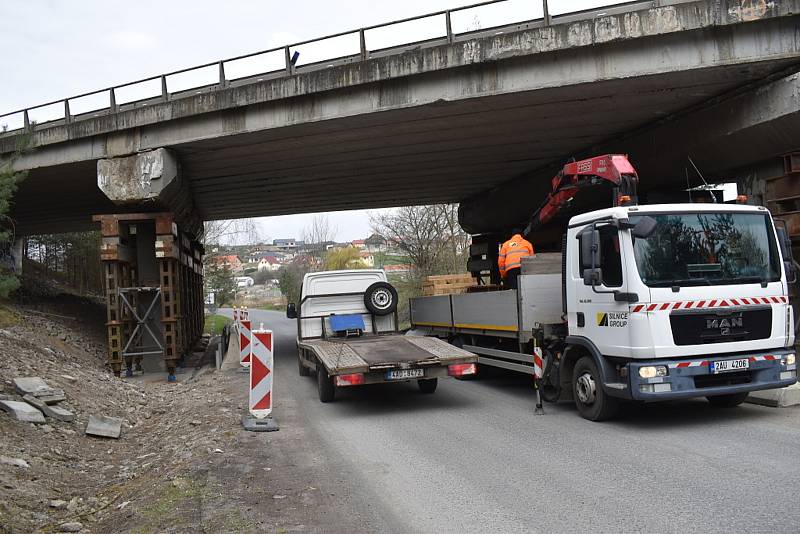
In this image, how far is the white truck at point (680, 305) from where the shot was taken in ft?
23.0

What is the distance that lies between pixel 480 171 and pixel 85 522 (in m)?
15.7

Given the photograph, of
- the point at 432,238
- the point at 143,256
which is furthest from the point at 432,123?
the point at 432,238

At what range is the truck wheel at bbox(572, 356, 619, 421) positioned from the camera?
7586 millimetres

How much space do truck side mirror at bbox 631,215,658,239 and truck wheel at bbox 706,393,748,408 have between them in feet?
8.79

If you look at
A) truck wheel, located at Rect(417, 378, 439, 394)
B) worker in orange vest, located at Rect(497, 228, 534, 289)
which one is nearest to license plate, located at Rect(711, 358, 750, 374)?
worker in orange vest, located at Rect(497, 228, 534, 289)

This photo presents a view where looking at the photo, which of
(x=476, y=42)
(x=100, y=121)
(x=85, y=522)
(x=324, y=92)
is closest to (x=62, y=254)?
(x=100, y=121)

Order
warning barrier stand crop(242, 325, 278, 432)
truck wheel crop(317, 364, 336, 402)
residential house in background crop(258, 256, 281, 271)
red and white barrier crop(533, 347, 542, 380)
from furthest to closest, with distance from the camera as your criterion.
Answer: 1. residential house in background crop(258, 256, 281, 271)
2. truck wheel crop(317, 364, 336, 402)
3. red and white barrier crop(533, 347, 542, 380)
4. warning barrier stand crop(242, 325, 278, 432)

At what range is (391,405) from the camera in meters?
9.76

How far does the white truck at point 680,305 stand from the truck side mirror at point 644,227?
0.04 ft

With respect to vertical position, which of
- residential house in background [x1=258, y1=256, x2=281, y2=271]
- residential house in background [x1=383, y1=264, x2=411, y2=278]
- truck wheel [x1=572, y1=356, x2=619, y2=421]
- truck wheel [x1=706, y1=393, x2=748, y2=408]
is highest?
residential house in background [x1=258, y1=256, x2=281, y2=271]

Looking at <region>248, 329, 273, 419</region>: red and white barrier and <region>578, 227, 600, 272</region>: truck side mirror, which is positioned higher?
<region>578, 227, 600, 272</region>: truck side mirror

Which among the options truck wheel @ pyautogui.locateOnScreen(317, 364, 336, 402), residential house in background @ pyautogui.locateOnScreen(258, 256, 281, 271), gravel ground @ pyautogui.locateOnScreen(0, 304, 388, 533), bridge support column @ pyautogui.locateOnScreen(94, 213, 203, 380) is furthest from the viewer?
residential house in background @ pyautogui.locateOnScreen(258, 256, 281, 271)

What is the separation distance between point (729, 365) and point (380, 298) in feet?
22.0

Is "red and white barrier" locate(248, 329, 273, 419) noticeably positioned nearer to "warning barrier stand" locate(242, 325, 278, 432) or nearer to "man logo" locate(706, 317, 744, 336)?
"warning barrier stand" locate(242, 325, 278, 432)
